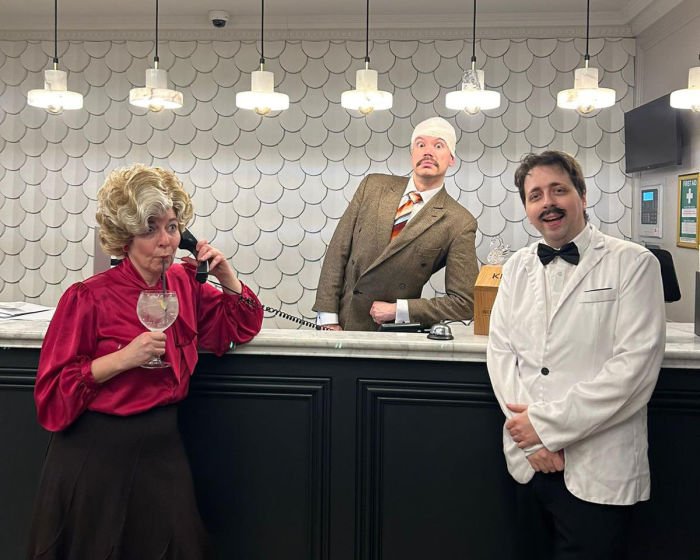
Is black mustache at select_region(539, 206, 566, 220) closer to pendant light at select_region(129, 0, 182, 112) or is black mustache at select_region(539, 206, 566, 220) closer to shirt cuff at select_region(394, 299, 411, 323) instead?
shirt cuff at select_region(394, 299, 411, 323)

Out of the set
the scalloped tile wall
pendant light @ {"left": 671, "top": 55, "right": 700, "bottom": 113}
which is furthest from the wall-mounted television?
pendant light @ {"left": 671, "top": 55, "right": 700, "bottom": 113}

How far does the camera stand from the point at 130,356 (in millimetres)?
1610

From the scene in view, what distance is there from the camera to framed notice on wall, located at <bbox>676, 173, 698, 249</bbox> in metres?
3.79

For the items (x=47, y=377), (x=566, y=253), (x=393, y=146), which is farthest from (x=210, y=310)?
(x=393, y=146)

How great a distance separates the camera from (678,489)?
76.6 inches

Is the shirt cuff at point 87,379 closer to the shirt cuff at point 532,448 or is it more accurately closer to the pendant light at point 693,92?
the shirt cuff at point 532,448

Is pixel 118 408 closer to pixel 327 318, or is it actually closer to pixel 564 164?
pixel 564 164

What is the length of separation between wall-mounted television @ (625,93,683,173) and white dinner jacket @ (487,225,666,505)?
2541 mm

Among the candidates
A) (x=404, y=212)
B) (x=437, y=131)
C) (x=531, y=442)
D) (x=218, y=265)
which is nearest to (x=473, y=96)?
(x=437, y=131)

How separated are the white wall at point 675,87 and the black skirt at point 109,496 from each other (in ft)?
10.2

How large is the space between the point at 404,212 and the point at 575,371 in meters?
1.45

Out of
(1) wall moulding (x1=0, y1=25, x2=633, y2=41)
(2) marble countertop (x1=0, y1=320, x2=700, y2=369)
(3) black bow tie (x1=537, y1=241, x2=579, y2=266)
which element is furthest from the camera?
(1) wall moulding (x1=0, y1=25, x2=633, y2=41)

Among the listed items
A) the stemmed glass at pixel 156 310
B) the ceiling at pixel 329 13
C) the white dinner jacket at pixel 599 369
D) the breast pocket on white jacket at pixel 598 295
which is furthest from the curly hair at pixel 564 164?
the ceiling at pixel 329 13

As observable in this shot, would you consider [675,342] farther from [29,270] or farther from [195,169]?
[29,270]
